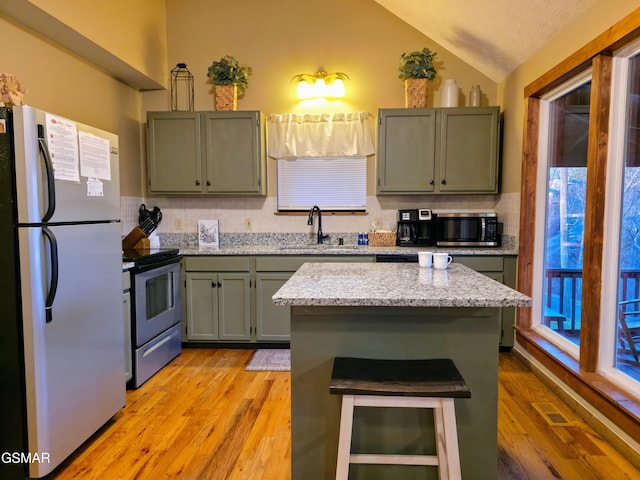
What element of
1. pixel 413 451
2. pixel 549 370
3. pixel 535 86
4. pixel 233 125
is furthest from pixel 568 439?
pixel 233 125

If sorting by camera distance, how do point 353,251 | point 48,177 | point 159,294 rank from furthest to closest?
point 353,251
point 159,294
point 48,177

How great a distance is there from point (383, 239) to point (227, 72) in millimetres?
2137

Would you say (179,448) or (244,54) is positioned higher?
(244,54)

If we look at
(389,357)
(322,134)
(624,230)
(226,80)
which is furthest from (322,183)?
(389,357)

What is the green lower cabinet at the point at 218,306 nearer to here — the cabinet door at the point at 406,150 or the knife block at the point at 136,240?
the knife block at the point at 136,240

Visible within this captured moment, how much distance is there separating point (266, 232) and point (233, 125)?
3.56ft

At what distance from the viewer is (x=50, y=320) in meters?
1.81

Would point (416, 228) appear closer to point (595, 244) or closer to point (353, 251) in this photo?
point (353, 251)

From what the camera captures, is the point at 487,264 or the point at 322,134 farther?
the point at 322,134

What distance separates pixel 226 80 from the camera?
375 centimetres

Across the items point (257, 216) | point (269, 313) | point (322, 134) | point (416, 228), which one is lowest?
point (269, 313)

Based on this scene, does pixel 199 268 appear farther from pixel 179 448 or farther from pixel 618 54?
pixel 618 54

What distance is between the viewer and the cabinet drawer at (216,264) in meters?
3.50

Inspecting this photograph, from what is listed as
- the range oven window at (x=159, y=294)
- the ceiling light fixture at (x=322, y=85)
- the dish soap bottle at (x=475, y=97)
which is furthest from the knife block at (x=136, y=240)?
the dish soap bottle at (x=475, y=97)
